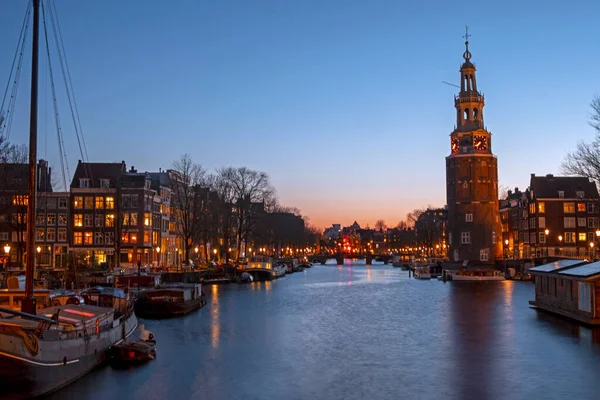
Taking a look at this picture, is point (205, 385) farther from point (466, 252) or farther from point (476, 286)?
point (466, 252)

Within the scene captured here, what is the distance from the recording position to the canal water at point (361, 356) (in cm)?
2981

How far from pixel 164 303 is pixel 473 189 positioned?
82479 mm

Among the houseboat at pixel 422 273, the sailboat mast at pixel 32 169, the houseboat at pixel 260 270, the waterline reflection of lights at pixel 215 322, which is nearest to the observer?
the sailboat mast at pixel 32 169

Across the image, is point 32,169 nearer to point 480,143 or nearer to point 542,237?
point 480,143

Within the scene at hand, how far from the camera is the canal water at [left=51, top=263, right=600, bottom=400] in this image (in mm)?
29812

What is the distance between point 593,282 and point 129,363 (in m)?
29.6

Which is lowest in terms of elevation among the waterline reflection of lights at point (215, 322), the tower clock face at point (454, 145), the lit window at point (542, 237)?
the waterline reflection of lights at point (215, 322)

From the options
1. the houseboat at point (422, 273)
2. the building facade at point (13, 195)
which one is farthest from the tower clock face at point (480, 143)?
the building facade at point (13, 195)

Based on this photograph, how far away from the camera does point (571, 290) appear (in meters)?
50.7

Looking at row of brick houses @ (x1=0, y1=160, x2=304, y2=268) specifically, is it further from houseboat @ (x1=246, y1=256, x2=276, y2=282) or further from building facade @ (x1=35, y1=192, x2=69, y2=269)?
houseboat @ (x1=246, y1=256, x2=276, y2=282)

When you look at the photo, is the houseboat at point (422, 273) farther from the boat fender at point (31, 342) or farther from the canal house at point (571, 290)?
the boat fender at point (31, 342)

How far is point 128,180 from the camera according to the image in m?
105

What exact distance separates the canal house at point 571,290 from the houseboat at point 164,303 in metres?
30.1

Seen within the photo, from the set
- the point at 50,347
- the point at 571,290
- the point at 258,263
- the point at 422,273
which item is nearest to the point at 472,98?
the point at 422,273
